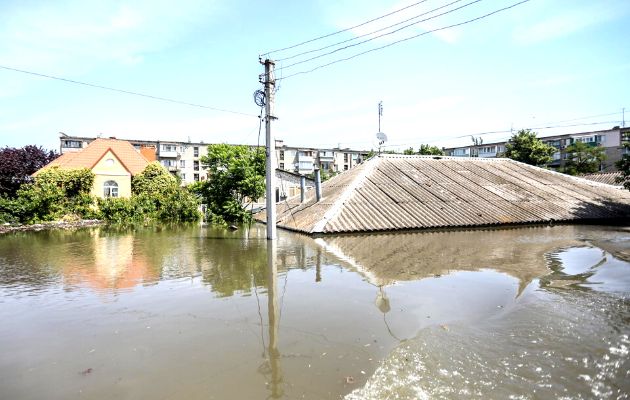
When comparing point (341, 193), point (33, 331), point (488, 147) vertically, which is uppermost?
point (488, 147)

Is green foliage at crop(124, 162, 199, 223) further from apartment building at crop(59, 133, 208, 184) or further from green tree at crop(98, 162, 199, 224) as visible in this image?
apartment building at crop(59, 133, 208, 184)

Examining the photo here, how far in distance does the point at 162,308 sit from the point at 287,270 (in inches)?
161

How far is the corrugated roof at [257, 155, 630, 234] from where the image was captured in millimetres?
19750

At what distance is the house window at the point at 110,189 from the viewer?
116 feet

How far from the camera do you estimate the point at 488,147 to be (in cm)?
7931

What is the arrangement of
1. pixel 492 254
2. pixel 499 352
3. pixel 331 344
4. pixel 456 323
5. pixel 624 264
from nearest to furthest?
pixel 499 352, pixel 331 344, pixel 456 323, pixel 624 264, pixel 492 254

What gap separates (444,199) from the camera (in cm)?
2278

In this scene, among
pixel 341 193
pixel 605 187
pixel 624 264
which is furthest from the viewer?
pixel 605 187

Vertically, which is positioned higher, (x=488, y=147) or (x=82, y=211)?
(x=488, y=147)

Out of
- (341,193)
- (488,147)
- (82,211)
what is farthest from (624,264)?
(488,147)

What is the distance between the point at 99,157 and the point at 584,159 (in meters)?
62.4

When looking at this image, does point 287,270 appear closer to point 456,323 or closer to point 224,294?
point 224,294

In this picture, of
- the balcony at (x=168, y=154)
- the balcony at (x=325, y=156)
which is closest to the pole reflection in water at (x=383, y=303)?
the balcony at (x=168, y=154)

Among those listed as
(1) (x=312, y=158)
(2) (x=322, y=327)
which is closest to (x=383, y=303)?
(2) (x=322, y=327)
